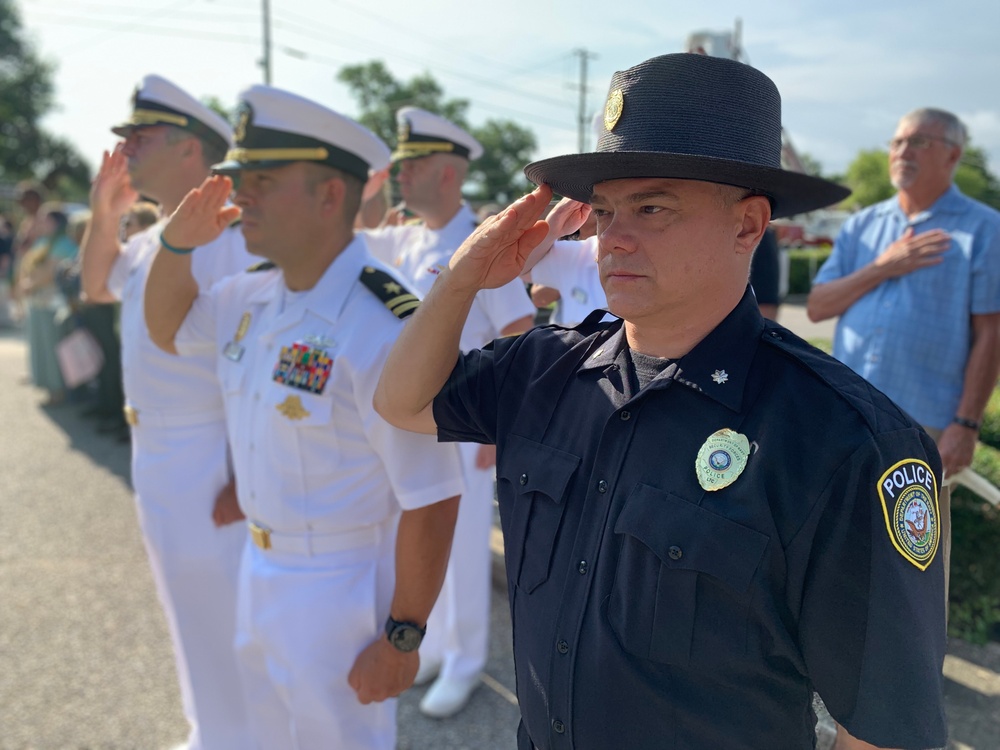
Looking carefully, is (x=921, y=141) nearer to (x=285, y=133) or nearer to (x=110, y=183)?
(x=285, y=133)

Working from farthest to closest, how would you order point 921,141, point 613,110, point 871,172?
point 871,172, point 921,141, point 613,110

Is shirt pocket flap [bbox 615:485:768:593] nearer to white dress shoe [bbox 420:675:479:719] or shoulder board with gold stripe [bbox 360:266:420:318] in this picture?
shoulder board with gold stripe [bbox 360:266:420:318]

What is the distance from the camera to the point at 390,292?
2258 millimetres

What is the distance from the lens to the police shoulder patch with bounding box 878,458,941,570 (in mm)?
1146

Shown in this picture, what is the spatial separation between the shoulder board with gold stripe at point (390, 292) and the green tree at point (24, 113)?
52.1m

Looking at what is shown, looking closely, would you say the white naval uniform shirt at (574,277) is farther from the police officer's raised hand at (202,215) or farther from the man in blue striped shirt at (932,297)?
the man in blue striped shirt at (932,297)

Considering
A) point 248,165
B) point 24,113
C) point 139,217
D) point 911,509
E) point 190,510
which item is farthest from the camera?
point 24,113

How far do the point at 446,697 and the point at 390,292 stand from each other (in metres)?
1.99

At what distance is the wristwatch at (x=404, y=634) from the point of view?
6.98 ft

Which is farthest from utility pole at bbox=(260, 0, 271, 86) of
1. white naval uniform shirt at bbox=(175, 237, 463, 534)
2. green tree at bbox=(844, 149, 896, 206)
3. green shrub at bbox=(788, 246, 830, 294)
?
white naval uniform shirt at bbox=(175, 237, 463, 534)

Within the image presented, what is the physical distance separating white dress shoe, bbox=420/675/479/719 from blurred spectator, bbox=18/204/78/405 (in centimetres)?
738

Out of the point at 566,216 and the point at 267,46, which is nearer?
the point at 566,216

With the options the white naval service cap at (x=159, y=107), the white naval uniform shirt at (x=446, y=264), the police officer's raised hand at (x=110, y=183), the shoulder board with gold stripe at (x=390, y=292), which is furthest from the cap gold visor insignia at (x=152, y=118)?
the shoulder board with gold stripe at (x=390, y=292)

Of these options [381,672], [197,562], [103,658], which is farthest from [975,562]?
[103,658]
